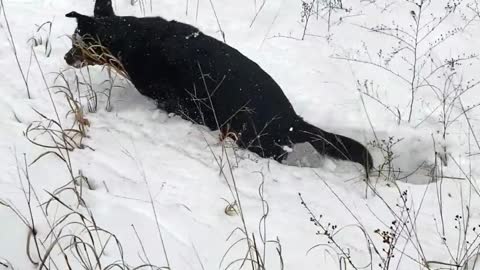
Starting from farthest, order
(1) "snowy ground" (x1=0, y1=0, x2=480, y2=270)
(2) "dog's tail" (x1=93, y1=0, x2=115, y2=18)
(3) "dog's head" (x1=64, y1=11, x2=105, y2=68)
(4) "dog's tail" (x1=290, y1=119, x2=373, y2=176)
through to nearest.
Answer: (2) "dog's tail" (x1=93, y1=0, x2=115, y2=18), (3) "dog's head" (x1=64, y1=11, x2=105, y2=68), (4) "dog's tail" (x1=290, y1=119, x2=373, y2=176), (1) "snowy ground" (x1=0, y1=0, x2=480, y2=270)

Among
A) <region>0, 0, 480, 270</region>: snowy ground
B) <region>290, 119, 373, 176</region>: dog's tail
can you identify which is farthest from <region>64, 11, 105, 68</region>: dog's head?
<region>290, 119, 373, 176</region>: dog's tail

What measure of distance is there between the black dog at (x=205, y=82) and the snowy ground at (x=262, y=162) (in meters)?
0.14

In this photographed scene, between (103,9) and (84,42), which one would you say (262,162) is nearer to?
(84,42)

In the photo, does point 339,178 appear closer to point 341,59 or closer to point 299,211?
point 299,211

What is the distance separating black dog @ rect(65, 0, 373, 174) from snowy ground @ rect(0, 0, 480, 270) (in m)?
0.14

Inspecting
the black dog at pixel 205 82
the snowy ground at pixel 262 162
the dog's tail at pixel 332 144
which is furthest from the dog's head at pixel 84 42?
the dog's tail at pixel 332 144

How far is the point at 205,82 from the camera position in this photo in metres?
3.70

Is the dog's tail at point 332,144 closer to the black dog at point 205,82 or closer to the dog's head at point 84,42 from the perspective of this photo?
the black dog at point 205,82

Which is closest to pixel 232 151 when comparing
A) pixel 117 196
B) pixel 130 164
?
pixel 130 164

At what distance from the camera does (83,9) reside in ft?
17.1

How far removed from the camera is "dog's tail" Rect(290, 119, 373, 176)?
3.53m

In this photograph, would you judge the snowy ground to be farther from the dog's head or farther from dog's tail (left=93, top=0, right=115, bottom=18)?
dog's tail (left=93, top=0, right=115, bottom=18)

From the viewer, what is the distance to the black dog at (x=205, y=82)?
3582 mm

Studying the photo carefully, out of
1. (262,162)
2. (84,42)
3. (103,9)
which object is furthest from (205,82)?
(103,9)
